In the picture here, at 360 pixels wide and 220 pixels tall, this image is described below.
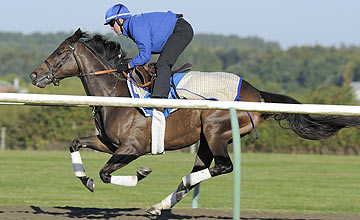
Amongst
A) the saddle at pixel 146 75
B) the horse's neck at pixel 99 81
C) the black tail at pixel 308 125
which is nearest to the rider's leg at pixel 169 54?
the saddle at pixel 146 75

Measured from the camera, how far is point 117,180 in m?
5.21

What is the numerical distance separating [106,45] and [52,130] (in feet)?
43.7

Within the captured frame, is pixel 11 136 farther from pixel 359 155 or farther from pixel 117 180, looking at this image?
pixel 117 180

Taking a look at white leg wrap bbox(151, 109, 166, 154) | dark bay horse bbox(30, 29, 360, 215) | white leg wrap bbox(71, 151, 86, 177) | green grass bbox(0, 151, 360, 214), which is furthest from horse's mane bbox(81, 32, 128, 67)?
green grass bbox(0, 151, 360, 214)

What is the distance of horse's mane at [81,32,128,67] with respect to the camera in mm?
5855

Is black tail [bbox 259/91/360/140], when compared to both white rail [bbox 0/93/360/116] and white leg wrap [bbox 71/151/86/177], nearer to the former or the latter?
Result: white leg wrap [bbox 71/151/86/177]

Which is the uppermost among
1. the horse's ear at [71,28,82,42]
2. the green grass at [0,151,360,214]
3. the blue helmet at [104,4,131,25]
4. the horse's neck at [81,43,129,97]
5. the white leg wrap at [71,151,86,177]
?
the blue helmet at [104,4,131,25]

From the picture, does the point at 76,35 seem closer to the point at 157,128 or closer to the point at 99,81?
the point at 99,81

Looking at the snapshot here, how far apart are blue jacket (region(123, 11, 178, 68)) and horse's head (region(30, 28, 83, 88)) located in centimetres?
53

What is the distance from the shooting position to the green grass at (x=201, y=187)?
7.74 meters

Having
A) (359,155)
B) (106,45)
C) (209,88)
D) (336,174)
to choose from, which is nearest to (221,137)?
(209,88)

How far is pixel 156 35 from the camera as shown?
5.50m

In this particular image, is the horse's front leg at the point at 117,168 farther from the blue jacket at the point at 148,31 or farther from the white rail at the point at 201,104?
the white rail at the point at 201,104

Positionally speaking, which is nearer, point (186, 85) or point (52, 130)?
point (186, 85)
